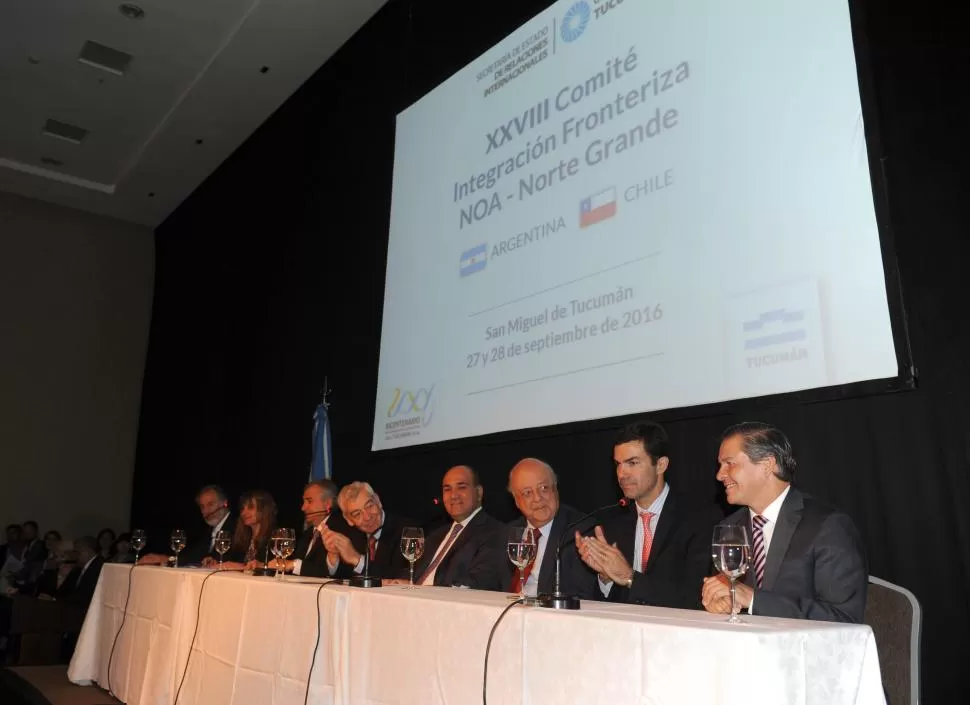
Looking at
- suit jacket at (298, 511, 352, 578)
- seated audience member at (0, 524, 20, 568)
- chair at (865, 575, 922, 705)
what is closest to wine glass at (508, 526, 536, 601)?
chair at (865, 575, 922, 705)

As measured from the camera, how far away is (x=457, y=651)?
192cm

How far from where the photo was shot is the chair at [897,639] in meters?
1.92

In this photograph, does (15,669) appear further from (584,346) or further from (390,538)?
(584,346)

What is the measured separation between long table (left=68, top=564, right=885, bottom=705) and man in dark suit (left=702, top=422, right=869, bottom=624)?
10.2 inches

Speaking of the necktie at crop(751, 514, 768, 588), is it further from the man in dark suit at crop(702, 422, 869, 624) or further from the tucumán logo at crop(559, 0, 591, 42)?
the tucumán logo at crop(559, 0, 591, 42)

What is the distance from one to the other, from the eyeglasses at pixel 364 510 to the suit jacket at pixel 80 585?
270cm

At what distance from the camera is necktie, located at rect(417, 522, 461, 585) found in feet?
11.7

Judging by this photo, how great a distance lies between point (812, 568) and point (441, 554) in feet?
6.28

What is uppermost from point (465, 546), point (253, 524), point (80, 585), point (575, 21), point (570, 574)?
point (575, 21)

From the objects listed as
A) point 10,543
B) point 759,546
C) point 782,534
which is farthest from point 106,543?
point 782,534

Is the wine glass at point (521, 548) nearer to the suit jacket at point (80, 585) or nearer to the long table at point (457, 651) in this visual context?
the long table at point (457, 651)

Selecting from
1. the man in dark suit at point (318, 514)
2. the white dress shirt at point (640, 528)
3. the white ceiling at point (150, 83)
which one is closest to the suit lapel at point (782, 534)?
the white dress shirt at point (640, 528)

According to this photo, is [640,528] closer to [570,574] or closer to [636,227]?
[570,574]

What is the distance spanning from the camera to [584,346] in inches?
138
